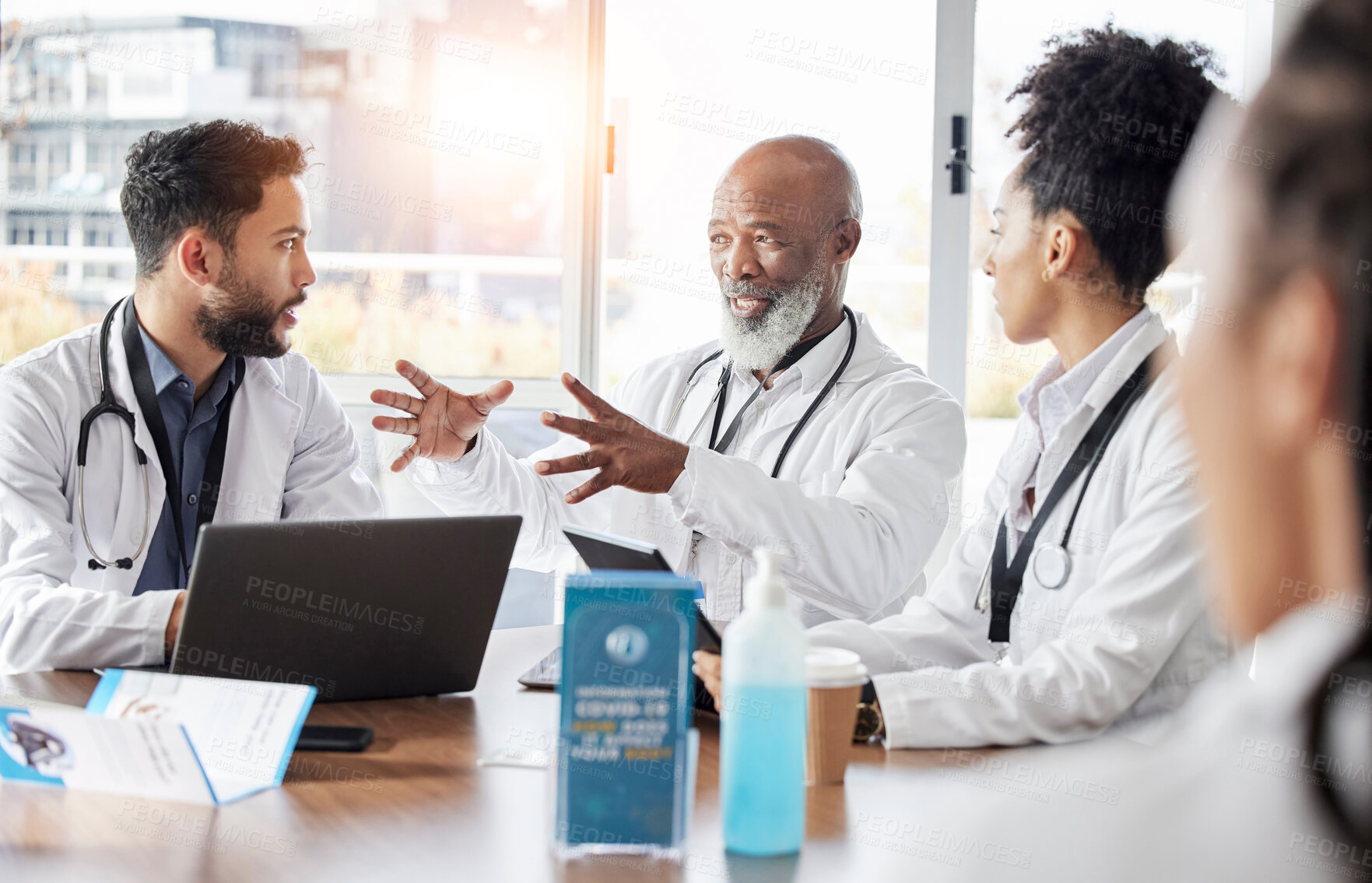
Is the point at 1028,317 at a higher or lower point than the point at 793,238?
lower

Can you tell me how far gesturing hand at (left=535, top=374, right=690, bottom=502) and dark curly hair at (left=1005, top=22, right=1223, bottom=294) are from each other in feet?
2.52

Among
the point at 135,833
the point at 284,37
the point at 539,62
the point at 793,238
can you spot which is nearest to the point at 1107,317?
the point at 793,238

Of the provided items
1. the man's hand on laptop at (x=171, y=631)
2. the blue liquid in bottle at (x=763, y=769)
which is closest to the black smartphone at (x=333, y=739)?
the man's hand on laptop at (x=171, y=631)

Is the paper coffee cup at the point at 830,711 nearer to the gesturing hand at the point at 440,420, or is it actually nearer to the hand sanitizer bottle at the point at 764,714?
the hand sanitizer bottle at the point at 764,714

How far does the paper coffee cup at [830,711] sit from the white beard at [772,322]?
146 cm

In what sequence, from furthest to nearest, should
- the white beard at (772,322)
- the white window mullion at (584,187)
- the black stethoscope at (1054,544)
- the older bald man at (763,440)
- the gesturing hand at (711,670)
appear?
the white window mullion at (584,187)
the white beard at (772,322)
the older bald man at (763,440)
the black stethoscope at (1054,544)
the gesturing hand at (711,670)

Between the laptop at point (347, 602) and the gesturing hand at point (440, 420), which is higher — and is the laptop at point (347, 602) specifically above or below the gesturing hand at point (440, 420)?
below

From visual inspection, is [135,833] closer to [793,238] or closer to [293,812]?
[293,812]

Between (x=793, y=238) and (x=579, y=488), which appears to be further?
(x=793, y=238)

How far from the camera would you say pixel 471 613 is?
144cm

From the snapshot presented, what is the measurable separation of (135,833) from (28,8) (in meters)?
3.13

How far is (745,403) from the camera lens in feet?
8.47

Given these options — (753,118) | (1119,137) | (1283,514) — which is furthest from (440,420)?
(1283,514)

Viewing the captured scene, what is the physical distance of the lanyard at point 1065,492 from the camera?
152 cm
